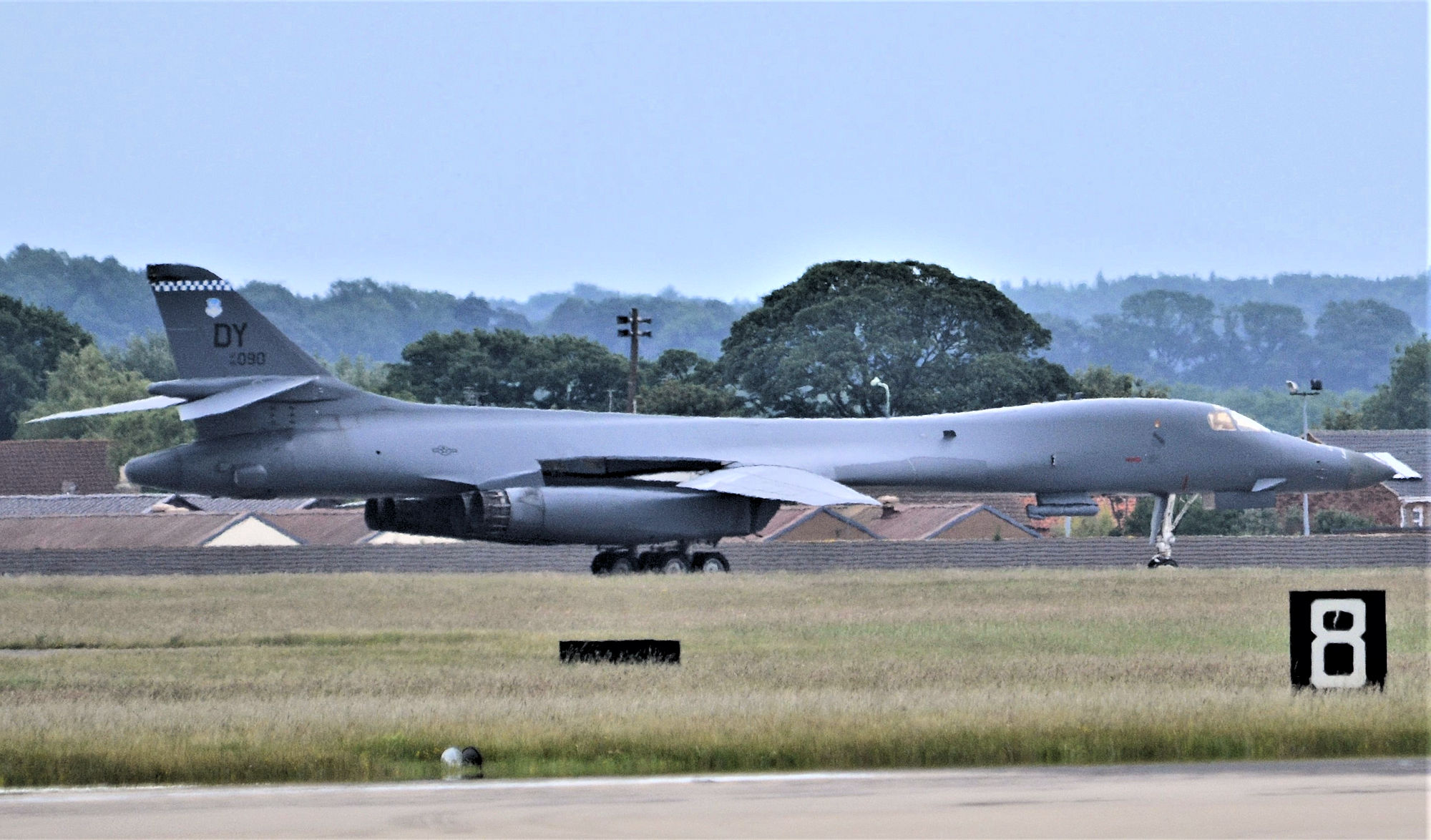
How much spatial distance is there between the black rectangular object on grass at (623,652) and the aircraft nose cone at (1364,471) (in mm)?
20954

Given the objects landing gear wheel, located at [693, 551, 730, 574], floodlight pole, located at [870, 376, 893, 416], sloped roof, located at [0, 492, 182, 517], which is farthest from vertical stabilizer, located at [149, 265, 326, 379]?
floodlight pole, located at [870, 376, 893, 416]

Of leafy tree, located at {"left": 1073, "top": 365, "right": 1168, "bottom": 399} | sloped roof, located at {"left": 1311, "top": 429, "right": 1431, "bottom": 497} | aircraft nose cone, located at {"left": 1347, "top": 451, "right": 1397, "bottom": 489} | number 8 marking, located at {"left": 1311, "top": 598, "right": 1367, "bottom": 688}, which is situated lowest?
number 8 marking, located at {"left": 1311, "top": 598, "right": 1367, "bottom": 688}

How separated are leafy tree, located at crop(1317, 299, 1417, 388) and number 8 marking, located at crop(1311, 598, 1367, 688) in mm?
180633

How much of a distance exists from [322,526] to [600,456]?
22945 mm

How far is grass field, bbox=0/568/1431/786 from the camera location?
41.3ft

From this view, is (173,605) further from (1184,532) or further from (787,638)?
(1184,532)

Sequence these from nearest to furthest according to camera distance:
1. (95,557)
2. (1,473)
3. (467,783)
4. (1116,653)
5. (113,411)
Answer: (467,783) → (1116,653) → (113,411) → (95,557) → (1,473)

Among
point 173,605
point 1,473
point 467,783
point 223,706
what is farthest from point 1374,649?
point 1,473

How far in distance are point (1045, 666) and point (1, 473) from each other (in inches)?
2467

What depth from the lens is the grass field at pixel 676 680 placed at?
12586 mm

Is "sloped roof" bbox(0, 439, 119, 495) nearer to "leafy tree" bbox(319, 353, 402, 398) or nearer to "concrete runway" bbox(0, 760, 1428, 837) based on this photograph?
"leafy tree" bbox(319, 353, 402, 398)

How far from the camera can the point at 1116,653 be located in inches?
746

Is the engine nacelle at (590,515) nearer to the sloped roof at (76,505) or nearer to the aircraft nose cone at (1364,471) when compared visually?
the aircraft nose cone at (1364,471)

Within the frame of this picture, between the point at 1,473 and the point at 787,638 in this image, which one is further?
the point at 1,473
